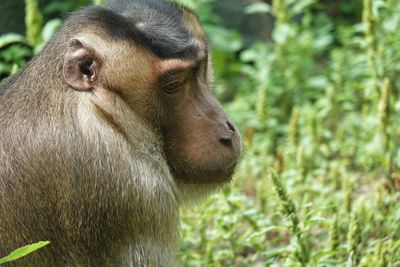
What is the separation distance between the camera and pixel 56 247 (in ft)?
16.3

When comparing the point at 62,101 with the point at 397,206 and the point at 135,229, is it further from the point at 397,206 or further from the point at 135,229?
the point at 397,206

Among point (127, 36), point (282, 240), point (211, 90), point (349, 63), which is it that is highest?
point (127, 36)

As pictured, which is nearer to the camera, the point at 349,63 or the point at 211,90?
the point at 211,90

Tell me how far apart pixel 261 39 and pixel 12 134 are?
789cm

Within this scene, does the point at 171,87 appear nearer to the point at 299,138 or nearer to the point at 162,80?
the point at 162,80

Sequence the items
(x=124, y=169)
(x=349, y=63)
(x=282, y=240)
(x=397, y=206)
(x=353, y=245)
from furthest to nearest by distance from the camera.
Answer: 1. (x=349, y=63)
2. (x=282, y=240)
3. (x=397, y=206)
4. (x=353, y=245)
5. (x=124, y=169)

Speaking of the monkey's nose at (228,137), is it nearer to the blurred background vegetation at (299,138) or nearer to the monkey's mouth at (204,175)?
the monkey's mouth at (204,175)

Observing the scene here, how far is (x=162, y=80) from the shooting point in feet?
16.8

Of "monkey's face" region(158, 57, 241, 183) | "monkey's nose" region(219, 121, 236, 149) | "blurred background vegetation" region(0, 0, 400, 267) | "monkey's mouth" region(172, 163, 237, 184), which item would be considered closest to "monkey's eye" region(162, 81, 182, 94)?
"monkey's face" region(158, 57, 241, 183)

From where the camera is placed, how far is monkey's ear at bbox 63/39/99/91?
496cm

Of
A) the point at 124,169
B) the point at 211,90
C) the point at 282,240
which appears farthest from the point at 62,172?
the point at 282,240

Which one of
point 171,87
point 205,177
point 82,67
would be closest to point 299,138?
point 205,177

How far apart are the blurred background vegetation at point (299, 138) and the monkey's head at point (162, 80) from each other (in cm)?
40

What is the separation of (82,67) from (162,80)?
17.7 inches
